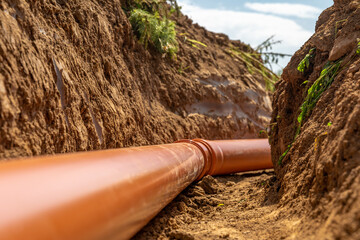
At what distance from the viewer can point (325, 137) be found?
78.0 inches

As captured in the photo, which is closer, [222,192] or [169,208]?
[169,208]

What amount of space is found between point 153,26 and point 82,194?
4.53 metres

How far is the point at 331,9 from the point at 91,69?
8.41 feet

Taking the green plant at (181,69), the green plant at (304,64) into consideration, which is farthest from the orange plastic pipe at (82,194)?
the green plant at (181,69)

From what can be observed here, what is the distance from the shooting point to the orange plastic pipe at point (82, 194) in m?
1.09

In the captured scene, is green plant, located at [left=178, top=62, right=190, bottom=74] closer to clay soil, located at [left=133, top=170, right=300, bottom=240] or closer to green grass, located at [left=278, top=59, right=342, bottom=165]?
clay soil, located at [left=133, top=170, right=300, bottom=240]

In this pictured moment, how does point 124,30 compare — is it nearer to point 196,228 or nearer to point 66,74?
point 66,74

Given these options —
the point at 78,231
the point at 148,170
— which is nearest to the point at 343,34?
the point at 148,170

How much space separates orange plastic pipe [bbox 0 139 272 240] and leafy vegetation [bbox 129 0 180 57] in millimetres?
3247

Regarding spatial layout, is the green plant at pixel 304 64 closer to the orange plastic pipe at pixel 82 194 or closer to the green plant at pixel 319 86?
the green plant at pixel 319 86

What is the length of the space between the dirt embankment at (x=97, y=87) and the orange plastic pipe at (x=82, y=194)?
2.27 feet

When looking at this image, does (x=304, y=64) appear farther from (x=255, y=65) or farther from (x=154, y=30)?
(x=255, y=65)

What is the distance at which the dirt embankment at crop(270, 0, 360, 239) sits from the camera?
1.46 meters

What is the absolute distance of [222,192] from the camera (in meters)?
3.59
